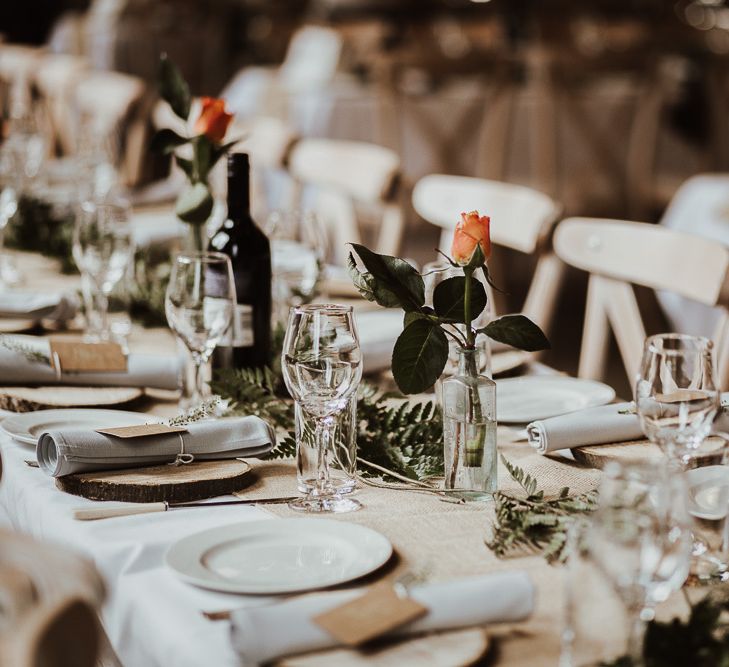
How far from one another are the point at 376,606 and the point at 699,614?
Answer: 0.23 metres

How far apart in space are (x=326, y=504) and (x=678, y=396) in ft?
1.17

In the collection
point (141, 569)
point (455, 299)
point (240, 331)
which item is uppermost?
point (455, 299)

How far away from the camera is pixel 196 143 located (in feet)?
5.70

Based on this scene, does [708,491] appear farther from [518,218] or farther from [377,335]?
[518,218]

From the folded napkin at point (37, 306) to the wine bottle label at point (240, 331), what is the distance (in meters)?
0.47

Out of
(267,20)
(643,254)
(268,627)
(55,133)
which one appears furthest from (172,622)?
(267,20)

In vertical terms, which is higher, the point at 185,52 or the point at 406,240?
the point at 185,52

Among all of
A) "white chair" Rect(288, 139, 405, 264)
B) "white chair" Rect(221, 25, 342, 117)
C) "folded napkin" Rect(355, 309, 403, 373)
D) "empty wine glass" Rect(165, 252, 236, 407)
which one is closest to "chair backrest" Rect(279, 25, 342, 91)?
"white chair" Rect(221, 25, 342, 117)

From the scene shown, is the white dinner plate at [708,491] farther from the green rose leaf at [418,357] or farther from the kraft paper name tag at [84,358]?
the kraft paper name tag at [84,358]

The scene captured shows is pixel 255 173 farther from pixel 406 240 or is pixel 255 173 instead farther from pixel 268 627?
pixel 268 627

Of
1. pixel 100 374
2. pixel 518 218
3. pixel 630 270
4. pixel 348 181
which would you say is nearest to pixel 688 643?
pixel 100 374

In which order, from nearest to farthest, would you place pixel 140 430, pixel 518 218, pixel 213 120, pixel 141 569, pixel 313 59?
1. pixel 141 569
2. pixel 140 430
3. pixel 213 120
4. pixel 518 218
5. pixel 313 59

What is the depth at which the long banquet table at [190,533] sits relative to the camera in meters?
0.85

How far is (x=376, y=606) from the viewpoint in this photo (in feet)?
2.71
